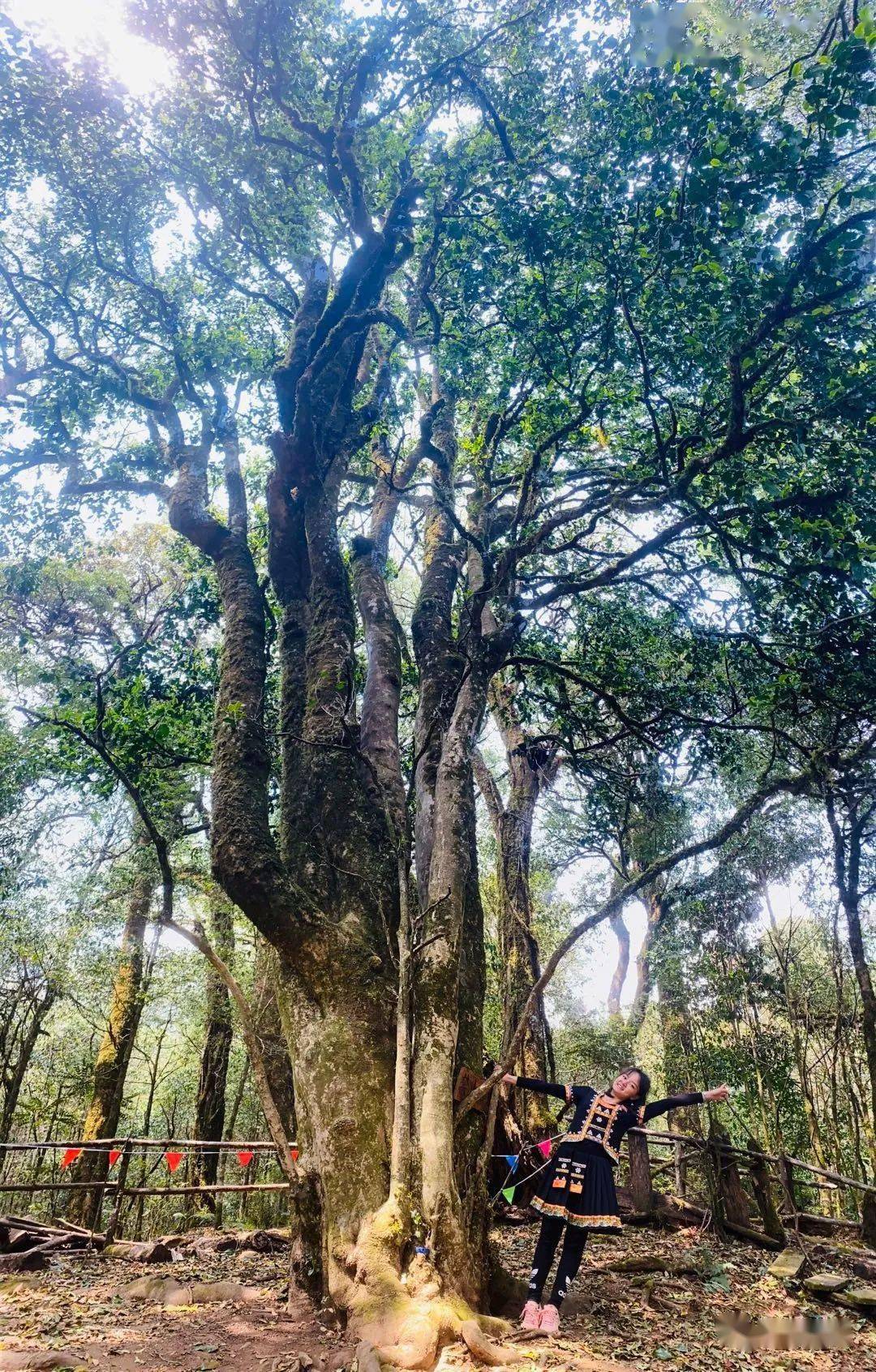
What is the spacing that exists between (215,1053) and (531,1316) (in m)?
10.2

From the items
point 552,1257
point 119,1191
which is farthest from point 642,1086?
point 119,1191

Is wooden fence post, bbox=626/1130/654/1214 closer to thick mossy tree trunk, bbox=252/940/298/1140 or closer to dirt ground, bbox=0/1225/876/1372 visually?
dirt ground, bbox=0/1225/876/1372

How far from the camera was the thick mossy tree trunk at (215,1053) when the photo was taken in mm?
12320

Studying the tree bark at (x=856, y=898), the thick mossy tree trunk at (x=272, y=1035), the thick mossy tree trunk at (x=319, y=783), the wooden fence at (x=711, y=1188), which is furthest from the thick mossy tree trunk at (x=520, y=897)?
the tree bark at (x=856, y=898)

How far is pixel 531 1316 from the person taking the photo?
14.2 feet

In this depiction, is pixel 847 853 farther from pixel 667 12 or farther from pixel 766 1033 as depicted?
pixel 667 12

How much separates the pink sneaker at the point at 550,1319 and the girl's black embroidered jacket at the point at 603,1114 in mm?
912

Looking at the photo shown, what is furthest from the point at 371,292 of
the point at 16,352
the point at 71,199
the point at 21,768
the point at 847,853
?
the point at 847,853

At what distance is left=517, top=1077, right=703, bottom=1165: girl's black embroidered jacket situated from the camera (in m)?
4.96

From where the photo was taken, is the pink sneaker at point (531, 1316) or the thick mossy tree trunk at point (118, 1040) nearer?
the pink sneaker at point (531, 1316)

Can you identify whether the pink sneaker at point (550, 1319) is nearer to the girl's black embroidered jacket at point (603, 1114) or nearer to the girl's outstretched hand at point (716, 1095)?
the girl's black embroidered jacket at point (603, 1114)

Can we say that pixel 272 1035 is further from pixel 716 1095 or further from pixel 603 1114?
pixel 716 1095

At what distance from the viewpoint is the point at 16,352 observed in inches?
400

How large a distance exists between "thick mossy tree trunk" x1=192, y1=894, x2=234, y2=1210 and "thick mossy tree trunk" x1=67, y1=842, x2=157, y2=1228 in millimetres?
1192
